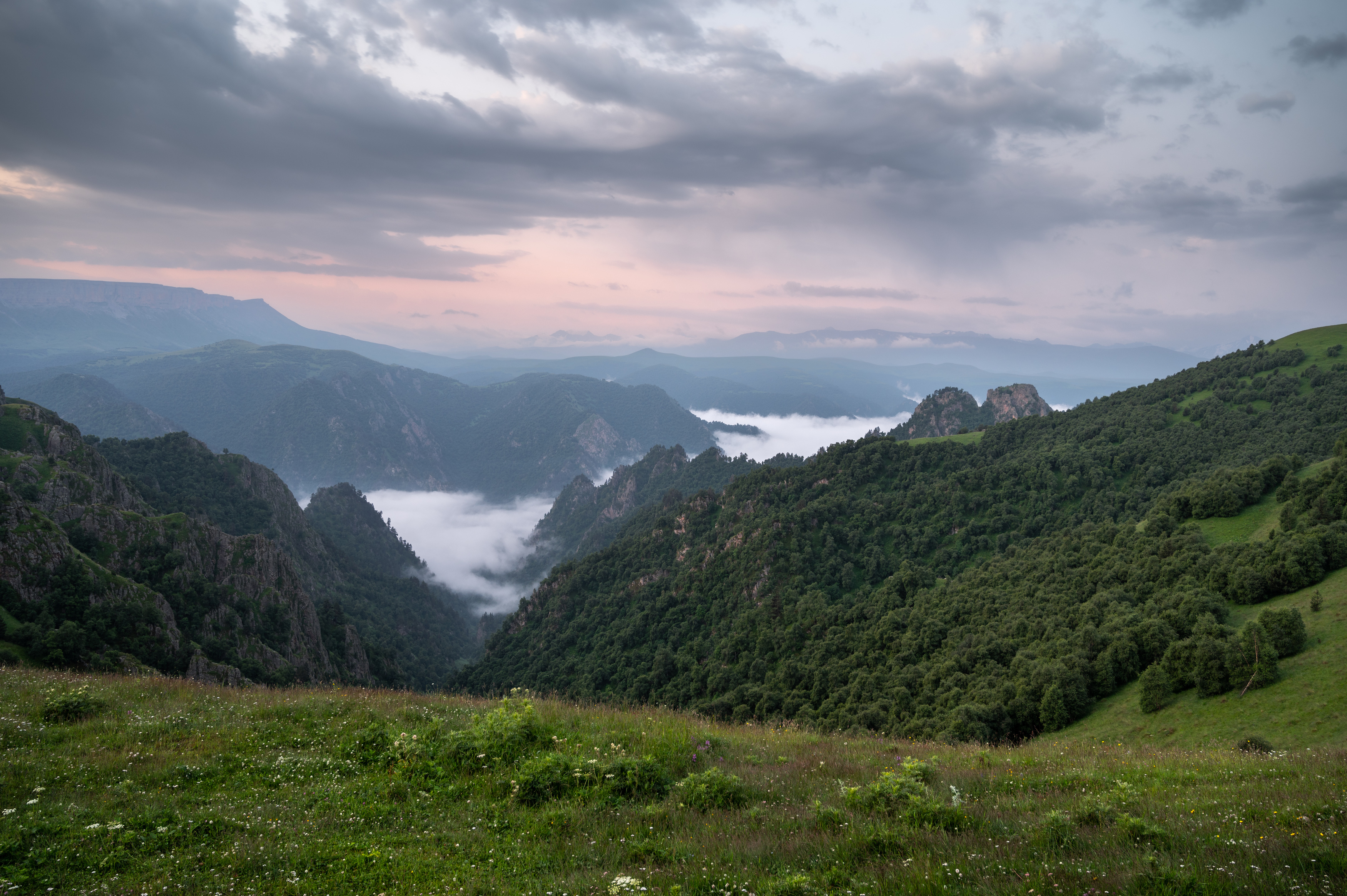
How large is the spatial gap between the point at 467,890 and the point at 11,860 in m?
6.91

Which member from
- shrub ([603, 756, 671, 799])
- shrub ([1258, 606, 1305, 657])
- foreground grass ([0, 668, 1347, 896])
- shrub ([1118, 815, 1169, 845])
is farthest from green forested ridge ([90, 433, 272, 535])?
shrub ([1258, 606, 1305, 657])

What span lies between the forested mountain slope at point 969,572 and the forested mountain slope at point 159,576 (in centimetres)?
4056

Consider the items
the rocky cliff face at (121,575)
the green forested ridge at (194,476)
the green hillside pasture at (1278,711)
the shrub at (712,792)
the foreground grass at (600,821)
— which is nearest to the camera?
the foreground grass at (600,821)

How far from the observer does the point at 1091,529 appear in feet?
226

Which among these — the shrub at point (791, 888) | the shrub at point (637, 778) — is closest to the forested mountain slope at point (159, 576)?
the shrub at point (637, 778)

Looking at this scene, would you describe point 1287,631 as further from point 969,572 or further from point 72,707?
point 969,572

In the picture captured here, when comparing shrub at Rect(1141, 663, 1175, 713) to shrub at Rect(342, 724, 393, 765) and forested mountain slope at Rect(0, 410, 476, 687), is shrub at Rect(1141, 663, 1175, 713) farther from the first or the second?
forested mountain slope at Rect(0, 410, 476, 687)

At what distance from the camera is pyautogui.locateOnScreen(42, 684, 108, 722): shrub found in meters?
14.3

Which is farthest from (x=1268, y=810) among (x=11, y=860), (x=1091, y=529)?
(x=1091, y=529)

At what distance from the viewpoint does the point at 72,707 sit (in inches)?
573

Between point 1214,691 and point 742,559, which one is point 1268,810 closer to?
point 1214,691

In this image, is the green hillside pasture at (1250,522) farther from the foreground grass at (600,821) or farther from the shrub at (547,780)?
the shrub at (547,780)

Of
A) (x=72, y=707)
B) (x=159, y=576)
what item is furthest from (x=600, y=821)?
(x=159, y=576)

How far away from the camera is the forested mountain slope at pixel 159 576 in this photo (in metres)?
62.0
